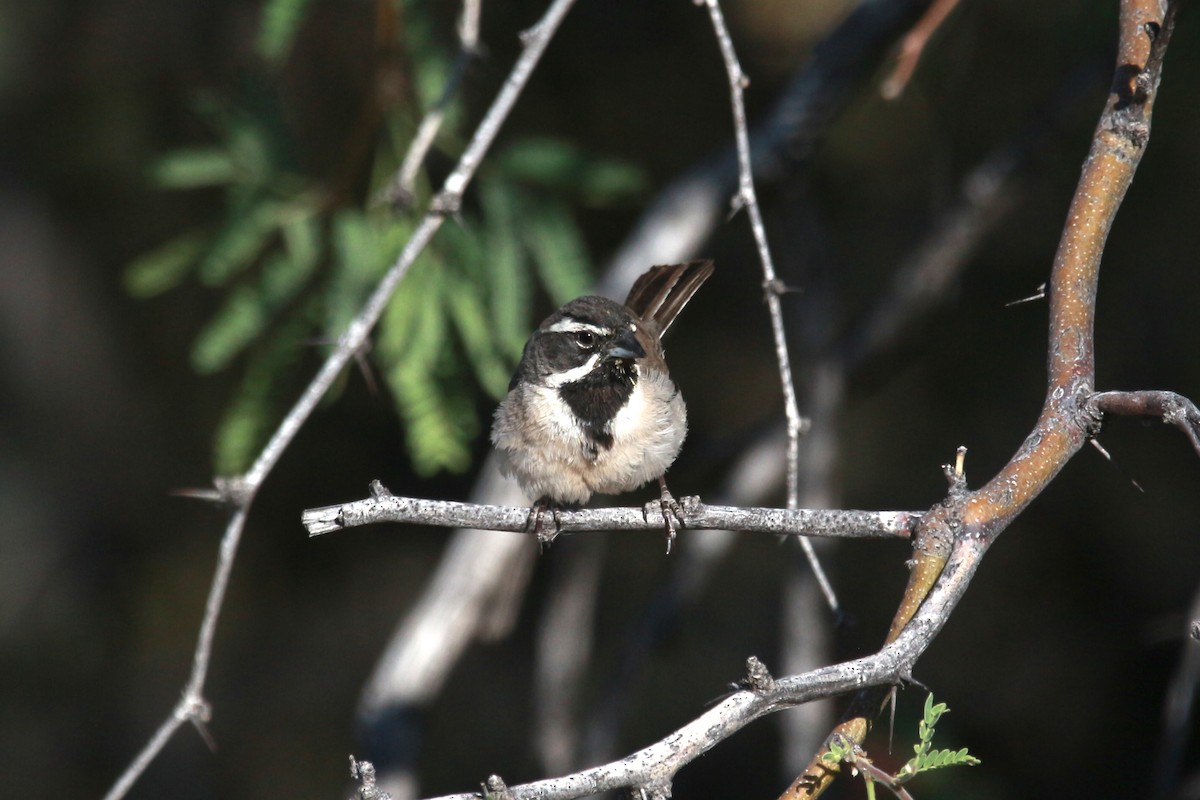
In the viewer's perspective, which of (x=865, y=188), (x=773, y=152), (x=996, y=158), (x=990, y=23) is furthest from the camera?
(x=865, y=188)

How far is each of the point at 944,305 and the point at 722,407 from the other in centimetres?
164

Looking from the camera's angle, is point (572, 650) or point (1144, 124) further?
point (572, 650)

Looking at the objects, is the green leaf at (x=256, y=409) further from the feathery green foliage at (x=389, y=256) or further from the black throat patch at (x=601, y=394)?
the black throat patch at (x=601, y=394)

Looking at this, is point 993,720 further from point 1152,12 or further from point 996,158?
point 1152,12

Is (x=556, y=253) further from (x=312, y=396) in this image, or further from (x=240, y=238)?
(x=312, y=396)

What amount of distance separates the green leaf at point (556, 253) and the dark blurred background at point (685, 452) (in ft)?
3.21

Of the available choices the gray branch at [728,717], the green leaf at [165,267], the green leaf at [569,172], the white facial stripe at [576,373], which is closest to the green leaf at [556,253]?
the green leaf at [569,172]

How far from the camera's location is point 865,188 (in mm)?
7121

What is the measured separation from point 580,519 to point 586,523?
0.06ft

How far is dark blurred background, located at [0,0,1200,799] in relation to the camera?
627 cm

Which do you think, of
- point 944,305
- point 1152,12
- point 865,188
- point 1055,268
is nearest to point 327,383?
point 1055,268

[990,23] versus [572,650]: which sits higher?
[990,23]

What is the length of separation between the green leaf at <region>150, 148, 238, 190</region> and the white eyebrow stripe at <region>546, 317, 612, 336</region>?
1834 mm

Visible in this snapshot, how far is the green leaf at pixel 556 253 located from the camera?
5059 millimetres
